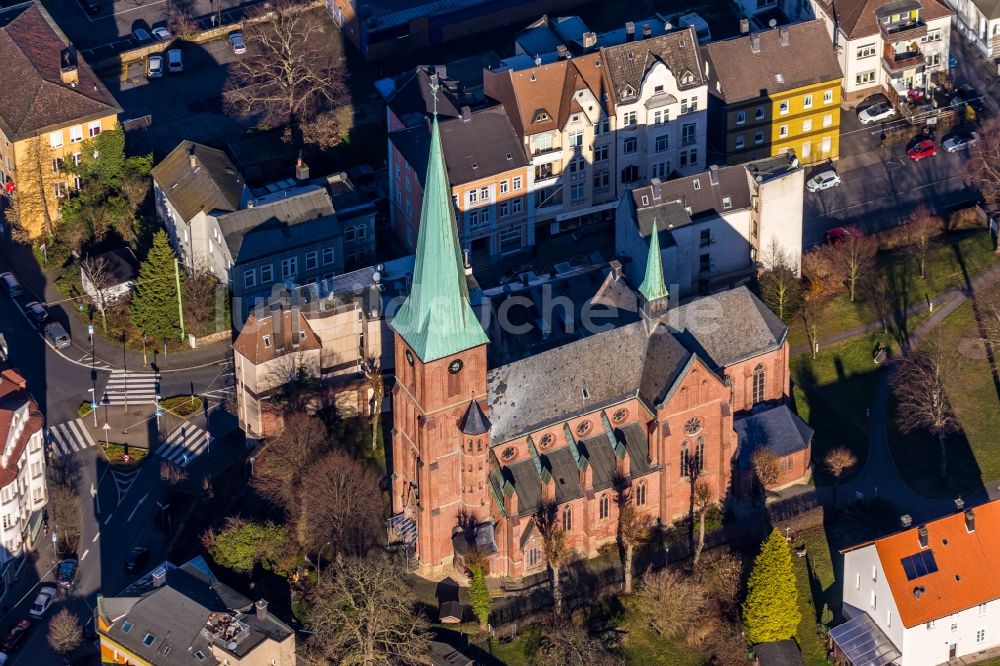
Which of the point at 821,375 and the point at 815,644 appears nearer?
the point at 815,644

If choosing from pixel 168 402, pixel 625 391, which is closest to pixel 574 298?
pixel 625 391

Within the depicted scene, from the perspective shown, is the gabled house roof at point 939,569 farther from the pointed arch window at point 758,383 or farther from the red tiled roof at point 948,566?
the pointed arch window at point 758,383

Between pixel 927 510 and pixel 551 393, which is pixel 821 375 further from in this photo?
pixel 551 393

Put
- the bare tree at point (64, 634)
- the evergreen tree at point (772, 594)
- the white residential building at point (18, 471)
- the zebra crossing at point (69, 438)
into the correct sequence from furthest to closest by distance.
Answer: the zebra crossing at point (69, 438)
the white residential building at point (18, 471)
the bare tree at point (64, 634)
the evergreen tree at point (772, 594)

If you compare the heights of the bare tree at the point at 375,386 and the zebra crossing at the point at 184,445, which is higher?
the bare tree at the point at 375,386

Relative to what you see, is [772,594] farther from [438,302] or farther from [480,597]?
[438,302]

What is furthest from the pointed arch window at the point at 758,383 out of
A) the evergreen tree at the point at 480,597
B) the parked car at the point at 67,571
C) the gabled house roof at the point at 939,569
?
the parked car at the point at 67,571

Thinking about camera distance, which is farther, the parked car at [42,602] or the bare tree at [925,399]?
the bare tree at [925,399]
